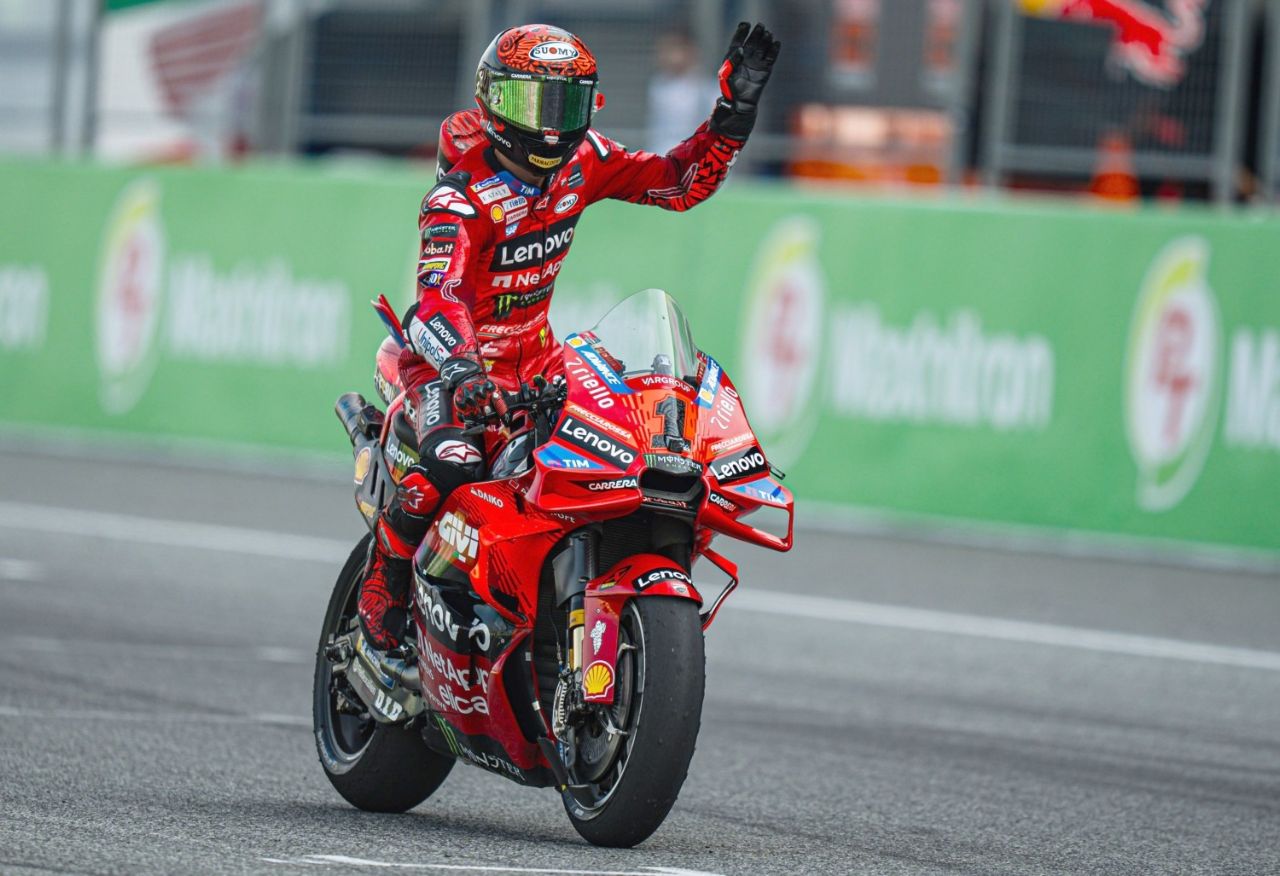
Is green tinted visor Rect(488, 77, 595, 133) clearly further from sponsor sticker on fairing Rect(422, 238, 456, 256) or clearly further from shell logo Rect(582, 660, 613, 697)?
shell logo Rect(582, 660, 613, 697)

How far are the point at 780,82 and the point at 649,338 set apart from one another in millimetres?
10965

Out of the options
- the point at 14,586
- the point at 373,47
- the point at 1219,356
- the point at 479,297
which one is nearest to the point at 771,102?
the point at 373,47

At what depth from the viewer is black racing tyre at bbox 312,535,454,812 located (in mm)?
6148

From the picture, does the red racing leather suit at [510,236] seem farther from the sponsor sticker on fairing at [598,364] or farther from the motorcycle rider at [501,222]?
the sponsor sticker on fairing at [598,364]

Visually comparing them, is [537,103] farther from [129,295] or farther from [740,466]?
[129,295]

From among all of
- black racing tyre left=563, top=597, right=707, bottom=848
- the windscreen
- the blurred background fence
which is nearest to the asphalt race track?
black racing tyre left=563, top=597, right=707, bottom=848

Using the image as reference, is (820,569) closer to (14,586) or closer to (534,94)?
(14,586)

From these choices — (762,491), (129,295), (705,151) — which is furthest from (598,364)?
(129,295)

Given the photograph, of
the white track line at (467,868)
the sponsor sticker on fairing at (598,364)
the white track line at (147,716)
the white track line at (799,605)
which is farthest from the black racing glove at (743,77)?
the white track line at (799,605)

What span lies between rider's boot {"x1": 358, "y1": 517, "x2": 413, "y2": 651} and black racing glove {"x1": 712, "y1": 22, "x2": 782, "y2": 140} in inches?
57.9

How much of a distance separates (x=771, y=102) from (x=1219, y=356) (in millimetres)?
4764

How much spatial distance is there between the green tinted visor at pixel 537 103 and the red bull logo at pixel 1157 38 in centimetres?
911

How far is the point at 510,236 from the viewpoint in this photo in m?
6.05

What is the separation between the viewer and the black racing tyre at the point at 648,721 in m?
5.10
